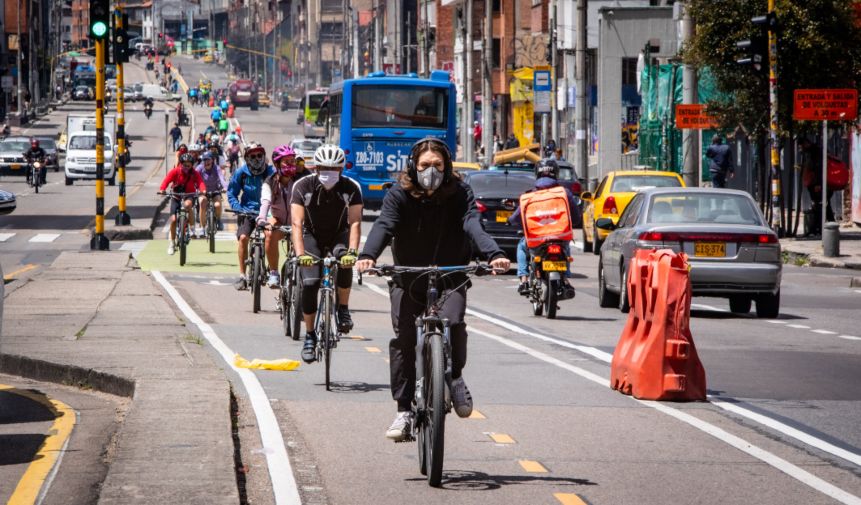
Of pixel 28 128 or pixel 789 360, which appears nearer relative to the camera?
pixel 789 360

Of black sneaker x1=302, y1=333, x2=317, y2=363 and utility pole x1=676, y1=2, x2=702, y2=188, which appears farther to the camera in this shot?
utility pole x1=676, y1=2, x2=702, y2=188

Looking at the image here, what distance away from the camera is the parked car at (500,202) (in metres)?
28.3

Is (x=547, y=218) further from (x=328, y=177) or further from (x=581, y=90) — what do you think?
(x=581, y=90)

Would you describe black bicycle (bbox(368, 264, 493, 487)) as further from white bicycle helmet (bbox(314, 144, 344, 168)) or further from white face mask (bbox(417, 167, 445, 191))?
white bicycle helmet (bbox(314, 144, 344, 168))

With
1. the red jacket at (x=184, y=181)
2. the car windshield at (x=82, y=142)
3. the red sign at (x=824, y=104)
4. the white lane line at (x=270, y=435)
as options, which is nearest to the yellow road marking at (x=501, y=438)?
the white lane line at (x=270, y=435)

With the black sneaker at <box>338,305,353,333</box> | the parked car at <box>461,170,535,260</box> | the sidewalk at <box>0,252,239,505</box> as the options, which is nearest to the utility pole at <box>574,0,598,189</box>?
the parked car at <box>461,170,535,260</box>

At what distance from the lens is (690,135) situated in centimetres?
3712

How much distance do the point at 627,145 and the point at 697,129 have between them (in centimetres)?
2705

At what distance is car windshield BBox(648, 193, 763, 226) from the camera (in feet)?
64.4

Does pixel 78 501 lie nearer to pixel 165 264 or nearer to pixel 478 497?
pixel 478 497

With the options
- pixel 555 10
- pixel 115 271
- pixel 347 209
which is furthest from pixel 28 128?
pixel 347 209

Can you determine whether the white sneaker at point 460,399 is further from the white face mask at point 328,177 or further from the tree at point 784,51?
the tree at point 784,51

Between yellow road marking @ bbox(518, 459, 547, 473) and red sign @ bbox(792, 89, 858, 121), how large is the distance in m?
21.9

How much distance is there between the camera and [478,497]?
327 inches
